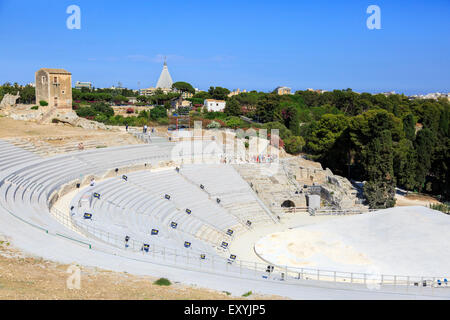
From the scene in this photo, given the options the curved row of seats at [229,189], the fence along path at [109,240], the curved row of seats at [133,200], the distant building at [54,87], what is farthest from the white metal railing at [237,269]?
the distant building at [54,87]

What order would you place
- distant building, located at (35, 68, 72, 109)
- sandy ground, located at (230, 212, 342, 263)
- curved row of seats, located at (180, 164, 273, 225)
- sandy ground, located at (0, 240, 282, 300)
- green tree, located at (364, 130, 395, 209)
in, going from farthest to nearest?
1. distant building, located at (35, 68, 72, 109)
2. green tree, located at (364, 130, 395, 209)
3. curved row of seats, located at (180, 164, 273, 225)
4. sandy ground, located at (230, 212, 342, 263)
5. sandy ground, located at (0, 240, 282, 300)

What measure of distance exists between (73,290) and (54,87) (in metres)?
36.9

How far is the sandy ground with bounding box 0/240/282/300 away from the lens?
33.1 feet

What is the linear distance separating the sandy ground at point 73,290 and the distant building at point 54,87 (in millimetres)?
33126

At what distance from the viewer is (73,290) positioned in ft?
34.4

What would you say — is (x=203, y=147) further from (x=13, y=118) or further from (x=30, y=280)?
(x=30, y=280)

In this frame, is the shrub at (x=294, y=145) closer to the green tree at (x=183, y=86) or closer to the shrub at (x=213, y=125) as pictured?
the shrub at (x=213, y=125)

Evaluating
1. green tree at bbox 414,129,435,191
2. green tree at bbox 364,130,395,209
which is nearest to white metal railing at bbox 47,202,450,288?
green tree at bbox 364,130,395,209

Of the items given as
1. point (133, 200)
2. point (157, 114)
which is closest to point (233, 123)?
point (157, 114)

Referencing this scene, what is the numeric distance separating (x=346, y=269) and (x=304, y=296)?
244 inches

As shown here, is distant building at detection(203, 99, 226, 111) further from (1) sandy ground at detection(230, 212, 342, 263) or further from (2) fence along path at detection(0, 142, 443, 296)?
(2) fence along path at detection(0, 142, 443, 296)

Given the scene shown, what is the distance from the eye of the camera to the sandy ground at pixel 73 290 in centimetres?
1009

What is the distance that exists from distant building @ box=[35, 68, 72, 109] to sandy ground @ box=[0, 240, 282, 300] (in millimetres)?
33126

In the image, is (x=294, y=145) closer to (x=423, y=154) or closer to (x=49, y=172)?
(x=423, y=154)
